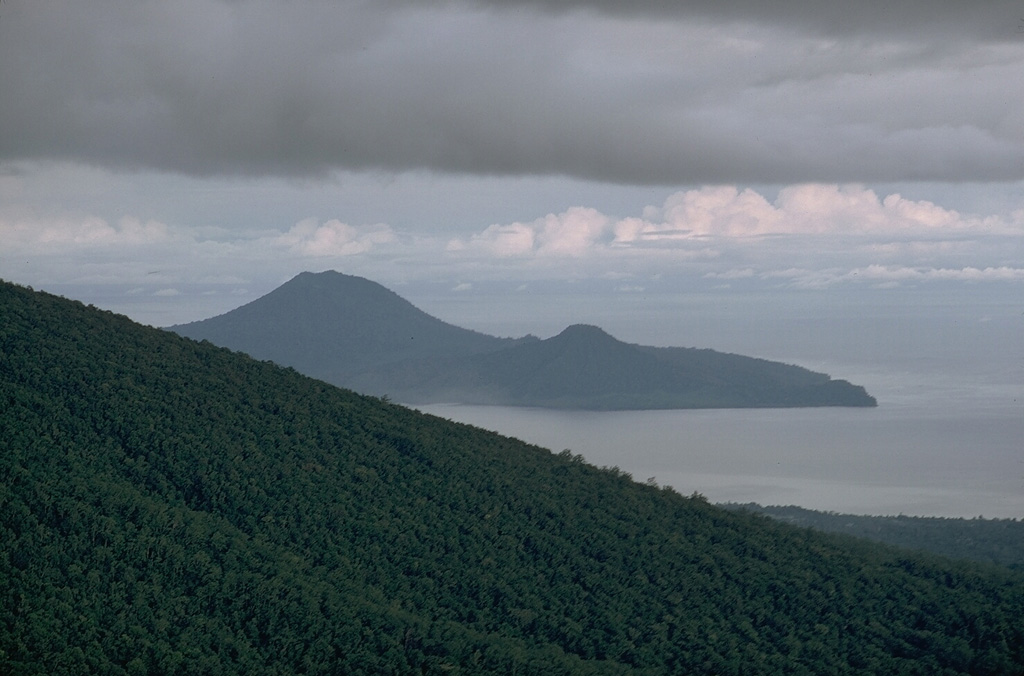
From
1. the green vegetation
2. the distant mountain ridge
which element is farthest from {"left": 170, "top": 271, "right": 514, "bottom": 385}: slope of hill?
the green vegetation

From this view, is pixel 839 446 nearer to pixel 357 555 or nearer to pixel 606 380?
pixel 606 380

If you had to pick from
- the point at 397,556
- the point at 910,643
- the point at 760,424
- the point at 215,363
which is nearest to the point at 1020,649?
the point at 910,643

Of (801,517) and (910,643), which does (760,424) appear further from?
(910,643)

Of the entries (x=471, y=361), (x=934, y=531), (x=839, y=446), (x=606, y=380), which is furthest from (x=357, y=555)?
(x=471, y=361)

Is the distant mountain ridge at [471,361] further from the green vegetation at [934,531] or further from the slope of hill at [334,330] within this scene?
the green vegetation at [934,531]

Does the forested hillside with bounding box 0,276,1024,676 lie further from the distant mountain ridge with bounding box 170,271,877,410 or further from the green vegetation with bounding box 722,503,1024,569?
the distant mountain ridge with bounding box 170,271,877,410

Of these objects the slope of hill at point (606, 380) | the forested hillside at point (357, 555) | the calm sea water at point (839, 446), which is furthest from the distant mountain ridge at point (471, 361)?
the forested hillside at point (357, 555)
